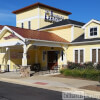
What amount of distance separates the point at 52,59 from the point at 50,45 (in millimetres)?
4768

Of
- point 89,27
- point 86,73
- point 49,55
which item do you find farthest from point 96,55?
point 49,55

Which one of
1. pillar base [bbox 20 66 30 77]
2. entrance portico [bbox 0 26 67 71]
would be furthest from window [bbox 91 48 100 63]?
pillar base [bbox 20 66 30 77]

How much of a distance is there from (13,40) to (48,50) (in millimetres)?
6126

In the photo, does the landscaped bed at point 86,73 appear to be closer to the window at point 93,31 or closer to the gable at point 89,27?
the gable at point 89,27

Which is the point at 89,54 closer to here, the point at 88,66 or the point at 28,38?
the point at 88,66

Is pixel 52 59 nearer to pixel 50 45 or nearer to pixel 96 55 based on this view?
pixel 50 45

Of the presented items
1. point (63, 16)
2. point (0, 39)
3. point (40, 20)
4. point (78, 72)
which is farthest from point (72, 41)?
point (63, 16)

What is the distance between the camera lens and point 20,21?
33938 millimetres

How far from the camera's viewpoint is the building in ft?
61.9

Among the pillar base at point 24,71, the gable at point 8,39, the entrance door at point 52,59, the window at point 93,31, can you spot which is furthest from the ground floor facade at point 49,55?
the pillar base at point 24,71

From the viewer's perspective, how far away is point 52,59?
24406 millimetres

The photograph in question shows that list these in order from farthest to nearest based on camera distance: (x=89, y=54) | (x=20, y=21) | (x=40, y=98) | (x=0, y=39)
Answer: (x=20, y=21), (x=0, y=39), (x=89, y=54), (x=40, y=98)

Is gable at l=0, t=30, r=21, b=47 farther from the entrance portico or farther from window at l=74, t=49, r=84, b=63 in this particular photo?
window at l=74, t=49, r=84, b=63

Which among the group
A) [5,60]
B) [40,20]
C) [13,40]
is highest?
[40,20]
